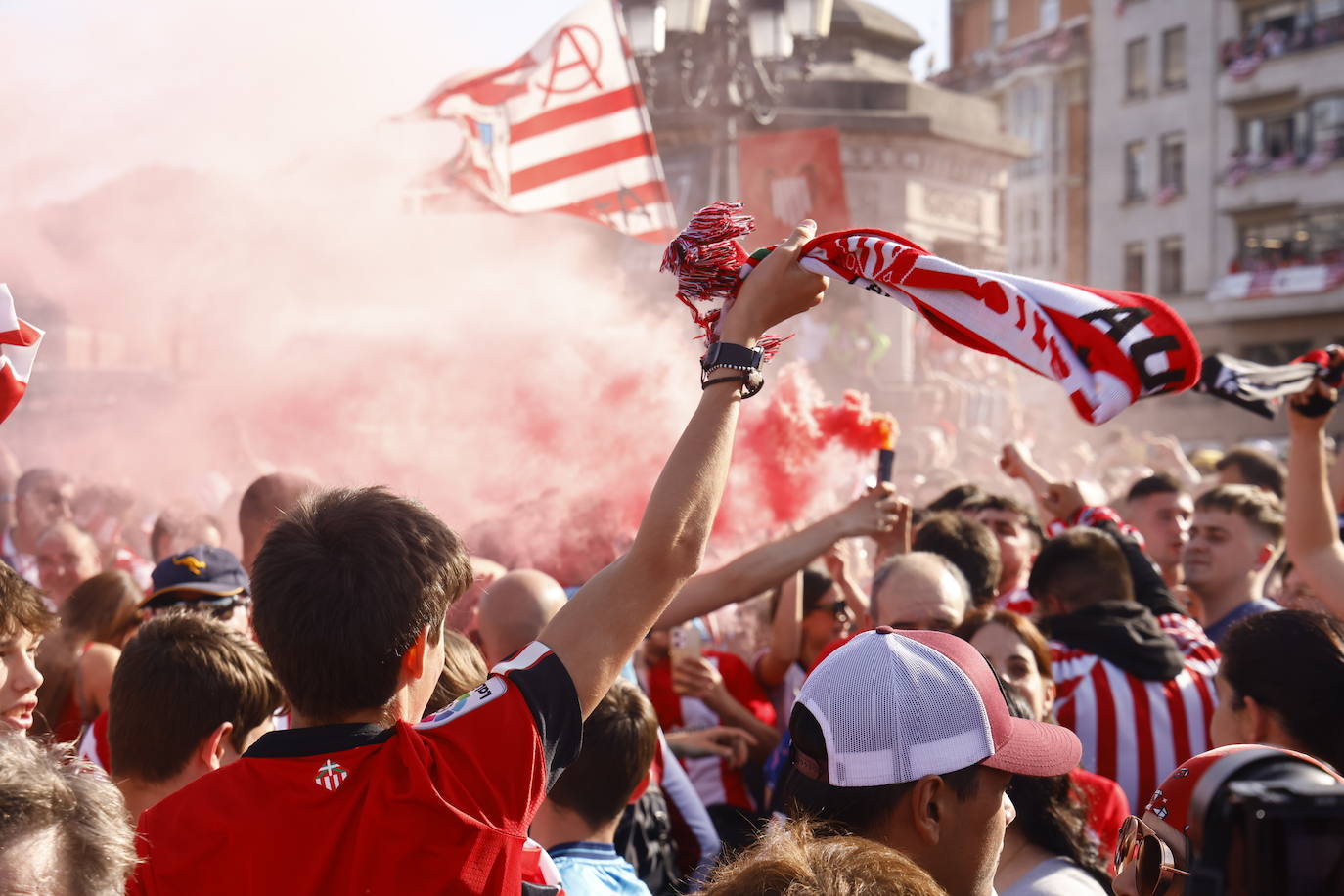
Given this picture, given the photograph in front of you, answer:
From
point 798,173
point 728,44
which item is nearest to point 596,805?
point 728,44

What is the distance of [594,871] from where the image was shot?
2.88 metres

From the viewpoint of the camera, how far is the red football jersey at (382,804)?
1.78 m

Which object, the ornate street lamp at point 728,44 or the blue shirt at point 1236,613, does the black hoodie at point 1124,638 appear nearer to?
the blue shirt at point 1236,613

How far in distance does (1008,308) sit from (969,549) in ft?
9.02

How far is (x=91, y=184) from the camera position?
6.28 meters

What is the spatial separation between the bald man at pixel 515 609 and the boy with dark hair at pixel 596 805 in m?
0.37

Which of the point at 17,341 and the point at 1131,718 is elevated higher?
the point at 17,341

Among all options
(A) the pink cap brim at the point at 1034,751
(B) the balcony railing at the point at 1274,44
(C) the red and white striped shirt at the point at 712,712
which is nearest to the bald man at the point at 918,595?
(C) the red and white striped shirt at the point at 712,712

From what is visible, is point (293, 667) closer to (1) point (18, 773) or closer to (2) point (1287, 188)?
(1) point (18, 773)

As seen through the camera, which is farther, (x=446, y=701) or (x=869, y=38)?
(x=869, y=38)

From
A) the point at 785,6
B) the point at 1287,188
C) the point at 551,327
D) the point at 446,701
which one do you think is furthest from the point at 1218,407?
the point at 446,701

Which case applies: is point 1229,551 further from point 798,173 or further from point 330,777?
point 798,173

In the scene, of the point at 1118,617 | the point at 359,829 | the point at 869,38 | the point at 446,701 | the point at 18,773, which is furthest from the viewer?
the point at 869,38

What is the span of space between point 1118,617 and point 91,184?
197 inches
